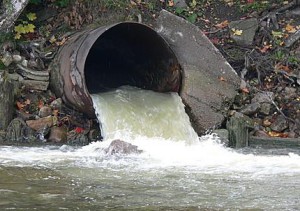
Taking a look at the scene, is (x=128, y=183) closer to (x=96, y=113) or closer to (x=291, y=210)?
(x=291, y=210)

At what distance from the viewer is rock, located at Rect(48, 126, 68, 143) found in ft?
29.6

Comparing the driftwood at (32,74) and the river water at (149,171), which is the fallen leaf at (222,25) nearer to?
the river water at (149,171)

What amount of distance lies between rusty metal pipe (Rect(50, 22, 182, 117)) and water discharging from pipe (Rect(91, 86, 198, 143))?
0.95ft

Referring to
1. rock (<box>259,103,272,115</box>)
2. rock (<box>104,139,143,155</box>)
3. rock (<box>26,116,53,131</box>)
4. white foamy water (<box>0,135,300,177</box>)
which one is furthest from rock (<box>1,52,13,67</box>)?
rock (<box>259,103,272,115</box>)

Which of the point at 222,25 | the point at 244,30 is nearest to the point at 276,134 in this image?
the point at 244,30

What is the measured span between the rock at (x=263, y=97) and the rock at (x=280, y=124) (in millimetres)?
378

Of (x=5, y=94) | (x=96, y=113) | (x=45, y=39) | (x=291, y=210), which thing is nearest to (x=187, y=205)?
(x=291, y=210)

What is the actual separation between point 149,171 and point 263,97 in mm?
3940

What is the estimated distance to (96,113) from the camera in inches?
356

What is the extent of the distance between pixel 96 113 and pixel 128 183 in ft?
10.4

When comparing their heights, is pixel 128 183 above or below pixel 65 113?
below

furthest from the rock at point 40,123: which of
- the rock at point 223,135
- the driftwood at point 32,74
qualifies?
the rock at point 223,135

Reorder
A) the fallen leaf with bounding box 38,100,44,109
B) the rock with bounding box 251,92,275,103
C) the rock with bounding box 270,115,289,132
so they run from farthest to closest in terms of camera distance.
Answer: the rock with bounding box 251,92,275,103
the rock with bounding box 270,115,289,132
the fallen leaf with bounding box 38,100,44,109

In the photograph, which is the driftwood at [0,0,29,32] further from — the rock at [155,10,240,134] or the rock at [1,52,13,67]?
the rock at [155,10,240,134]
